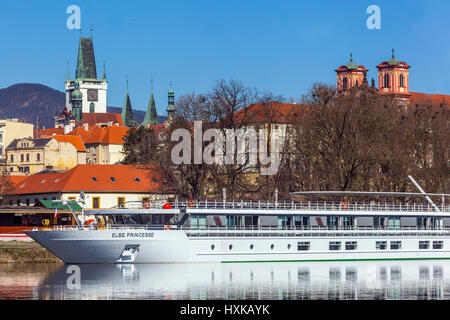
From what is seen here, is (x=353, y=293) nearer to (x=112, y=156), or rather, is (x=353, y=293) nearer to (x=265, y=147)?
(x=265, y=147)

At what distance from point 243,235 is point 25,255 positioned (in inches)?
575

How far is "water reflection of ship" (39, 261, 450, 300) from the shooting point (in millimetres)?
41281

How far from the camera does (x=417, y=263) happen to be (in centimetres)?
6116

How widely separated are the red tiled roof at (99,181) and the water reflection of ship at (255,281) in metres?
41.2

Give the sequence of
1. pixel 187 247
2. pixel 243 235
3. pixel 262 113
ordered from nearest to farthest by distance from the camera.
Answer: pixel 187 247
pixel 243 235
pixel 262 113

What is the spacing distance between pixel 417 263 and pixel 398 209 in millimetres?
7912

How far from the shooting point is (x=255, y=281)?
46906 millimetres

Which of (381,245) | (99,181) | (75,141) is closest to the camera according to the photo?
(381,245)

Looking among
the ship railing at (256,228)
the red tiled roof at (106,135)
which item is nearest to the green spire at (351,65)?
the red tiled roof at (106,135)

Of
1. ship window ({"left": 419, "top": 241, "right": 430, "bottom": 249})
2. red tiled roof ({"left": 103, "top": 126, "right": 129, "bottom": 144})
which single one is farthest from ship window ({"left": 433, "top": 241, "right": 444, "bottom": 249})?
red tiled roof ({"left": 103, "top": 126, "right": 129, "bottom": 144})

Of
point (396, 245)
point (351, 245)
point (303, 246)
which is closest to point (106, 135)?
point (396, 245)

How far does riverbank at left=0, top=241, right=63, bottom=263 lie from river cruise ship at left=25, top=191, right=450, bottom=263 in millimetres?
2527

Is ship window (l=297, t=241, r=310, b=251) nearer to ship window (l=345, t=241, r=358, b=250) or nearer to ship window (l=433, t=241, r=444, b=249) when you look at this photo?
ship window (l=345, t=241, r=358, b=250)

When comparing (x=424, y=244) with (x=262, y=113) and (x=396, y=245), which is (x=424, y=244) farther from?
(x=262, y=113)
